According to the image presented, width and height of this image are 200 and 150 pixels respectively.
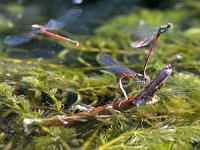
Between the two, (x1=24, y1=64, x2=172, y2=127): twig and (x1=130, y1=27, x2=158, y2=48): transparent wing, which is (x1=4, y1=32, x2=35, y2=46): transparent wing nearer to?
(x1=130, y1=27, x2=158, y2=48): transparent wing

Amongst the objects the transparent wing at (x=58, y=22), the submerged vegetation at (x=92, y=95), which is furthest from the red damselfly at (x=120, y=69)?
the transparent wing at (x=58, y=22)

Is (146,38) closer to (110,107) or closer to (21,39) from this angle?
(110,107)

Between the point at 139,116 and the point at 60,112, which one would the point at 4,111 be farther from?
the point at 139,116

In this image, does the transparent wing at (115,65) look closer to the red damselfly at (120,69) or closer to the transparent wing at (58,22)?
the red damselfly at (120,69)

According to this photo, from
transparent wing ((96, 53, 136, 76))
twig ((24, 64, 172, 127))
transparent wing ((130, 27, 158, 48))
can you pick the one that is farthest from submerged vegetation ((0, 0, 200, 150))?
transparent wing ((130, 27, 158, 48))

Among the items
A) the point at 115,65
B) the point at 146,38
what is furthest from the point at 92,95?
the point at 146,38

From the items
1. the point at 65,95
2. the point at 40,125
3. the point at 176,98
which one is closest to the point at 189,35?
the point at 176,98

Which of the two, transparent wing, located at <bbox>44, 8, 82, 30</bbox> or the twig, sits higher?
transparent wing, located at <bbox>44, 8, 82, 30</bbox>
